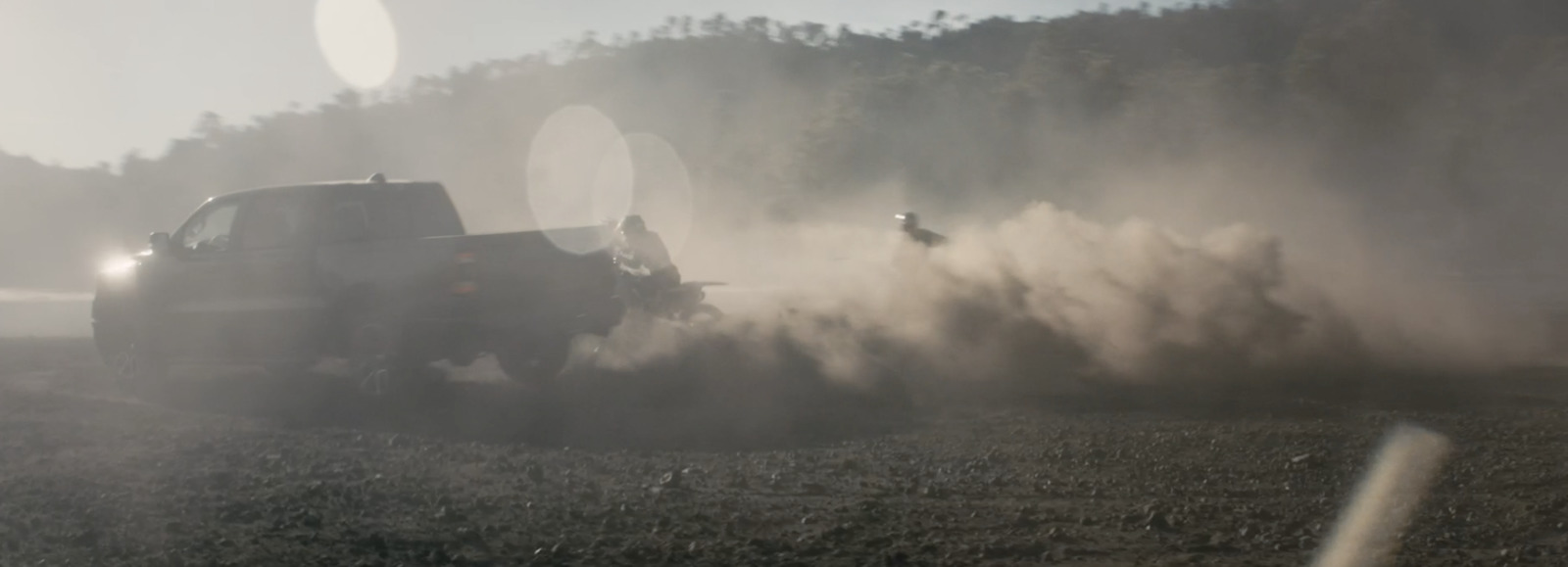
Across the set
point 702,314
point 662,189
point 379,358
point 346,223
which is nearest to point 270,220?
point 346,223

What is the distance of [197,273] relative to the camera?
14.1 metres

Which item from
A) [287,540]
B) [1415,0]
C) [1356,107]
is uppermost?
[1415,0]

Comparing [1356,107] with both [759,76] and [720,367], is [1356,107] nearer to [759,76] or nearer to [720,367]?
[720,367]

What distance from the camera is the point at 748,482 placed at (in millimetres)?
8914

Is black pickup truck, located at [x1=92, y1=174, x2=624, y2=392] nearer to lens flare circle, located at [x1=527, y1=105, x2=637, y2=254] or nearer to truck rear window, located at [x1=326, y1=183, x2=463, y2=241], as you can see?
truck rear window, located at [x1=326, y1=183, x2=463, y2=241]

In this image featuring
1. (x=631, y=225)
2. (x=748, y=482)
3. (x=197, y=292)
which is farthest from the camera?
(x=631, y=225)

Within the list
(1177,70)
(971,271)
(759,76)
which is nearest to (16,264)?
(759,76)

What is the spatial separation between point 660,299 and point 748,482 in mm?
8297

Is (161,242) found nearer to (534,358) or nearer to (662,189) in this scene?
(534,358)

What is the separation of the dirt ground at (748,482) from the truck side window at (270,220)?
163 centimetres

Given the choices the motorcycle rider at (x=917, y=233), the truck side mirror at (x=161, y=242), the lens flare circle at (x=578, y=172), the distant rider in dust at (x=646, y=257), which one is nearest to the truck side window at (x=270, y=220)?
the truck side mirror at (x=161, y=242)

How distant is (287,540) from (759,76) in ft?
205

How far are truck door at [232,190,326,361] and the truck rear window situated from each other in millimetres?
259

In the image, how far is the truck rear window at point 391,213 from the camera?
44.1ft
